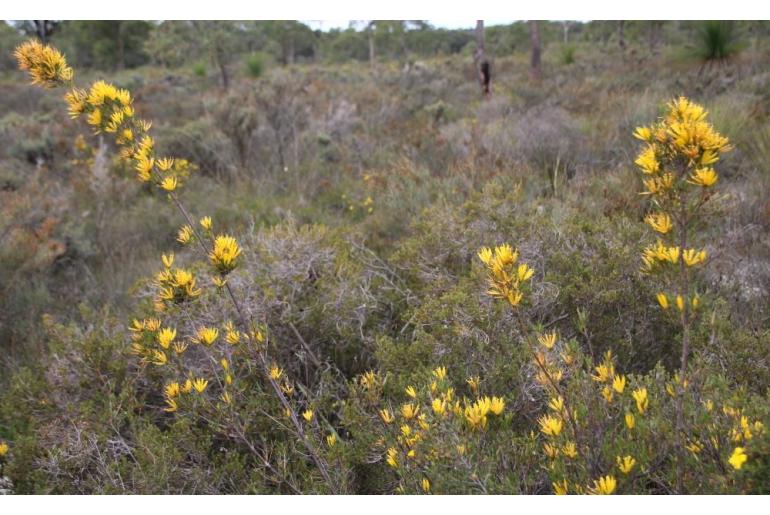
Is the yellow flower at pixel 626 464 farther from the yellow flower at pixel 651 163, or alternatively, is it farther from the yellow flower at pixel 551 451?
the yellow flower at pixel 651 163

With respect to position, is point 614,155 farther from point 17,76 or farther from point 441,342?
point 17,76

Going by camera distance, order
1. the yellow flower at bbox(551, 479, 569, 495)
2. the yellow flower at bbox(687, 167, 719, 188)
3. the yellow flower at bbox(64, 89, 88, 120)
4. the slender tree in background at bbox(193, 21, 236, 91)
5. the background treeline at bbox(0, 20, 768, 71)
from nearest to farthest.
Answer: the yellow flower at bbox(687, 167, 719, 188) < the yellow flower at bbox(551, 479, 569, 495) < the yellow flower at bbox(64, 89, 88, 120) < the slender tree in background at bbox(193, 21, 236, 91) < the background treeline at bbox(0, 20, 768, 71)

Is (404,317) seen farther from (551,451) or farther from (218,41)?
(218,41)

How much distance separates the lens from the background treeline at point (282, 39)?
1698 centimetres

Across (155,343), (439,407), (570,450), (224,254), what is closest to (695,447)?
(570,450)

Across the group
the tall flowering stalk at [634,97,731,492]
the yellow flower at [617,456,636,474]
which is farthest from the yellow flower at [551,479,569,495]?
the tall flowering stalk at [634,97,731,492]

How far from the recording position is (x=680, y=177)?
3.65ft

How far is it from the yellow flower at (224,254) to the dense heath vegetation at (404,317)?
0.05 feet

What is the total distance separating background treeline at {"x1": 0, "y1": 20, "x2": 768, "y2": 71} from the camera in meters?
17.0

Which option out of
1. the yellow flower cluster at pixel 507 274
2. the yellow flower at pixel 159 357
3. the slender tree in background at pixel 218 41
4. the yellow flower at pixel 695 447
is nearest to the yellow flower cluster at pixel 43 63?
the yellow flower at pixel 159 357

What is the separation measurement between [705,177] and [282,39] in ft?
119

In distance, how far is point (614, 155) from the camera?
550 cm

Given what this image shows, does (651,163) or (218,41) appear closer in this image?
(651,163)

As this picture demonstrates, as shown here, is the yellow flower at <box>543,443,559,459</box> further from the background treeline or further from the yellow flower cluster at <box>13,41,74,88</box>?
the background treeline
